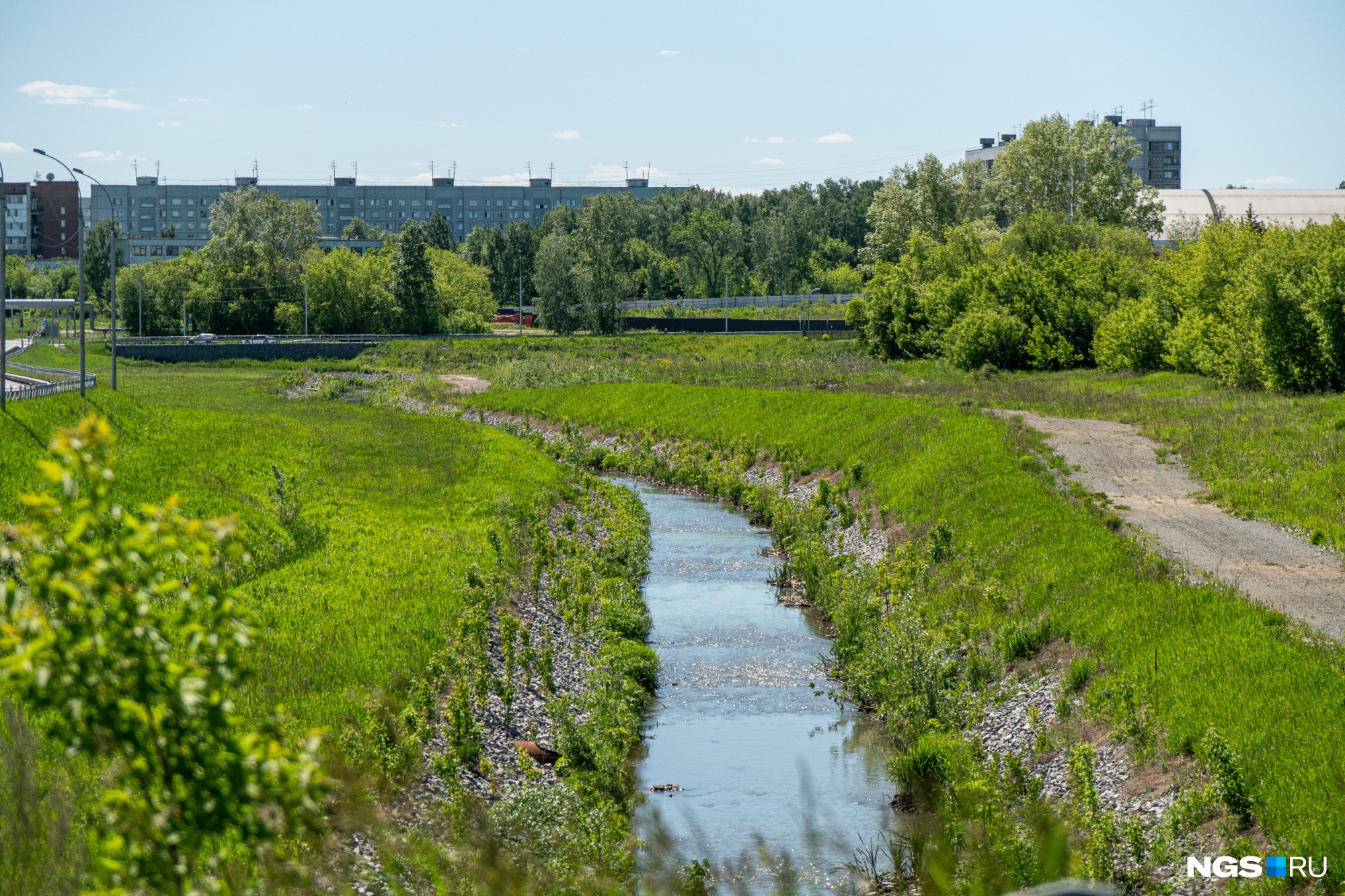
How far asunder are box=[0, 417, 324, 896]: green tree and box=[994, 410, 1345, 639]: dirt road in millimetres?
17513

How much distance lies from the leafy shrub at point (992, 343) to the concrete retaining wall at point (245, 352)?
5876cm

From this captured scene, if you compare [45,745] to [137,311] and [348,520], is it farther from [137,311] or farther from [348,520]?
[137,311]

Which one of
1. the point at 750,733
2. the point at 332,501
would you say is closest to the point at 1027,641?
the point at 750,733

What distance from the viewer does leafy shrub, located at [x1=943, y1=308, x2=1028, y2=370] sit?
6575cm

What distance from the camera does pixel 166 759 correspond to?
189 inches

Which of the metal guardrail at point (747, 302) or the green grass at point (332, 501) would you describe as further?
the metal guardrail at point (747, 302)

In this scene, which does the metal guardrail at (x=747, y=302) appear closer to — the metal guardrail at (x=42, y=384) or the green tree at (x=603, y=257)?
the green tree at (x=603, y=257)

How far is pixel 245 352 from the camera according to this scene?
10319cm

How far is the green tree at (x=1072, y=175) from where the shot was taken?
92250 millimetres

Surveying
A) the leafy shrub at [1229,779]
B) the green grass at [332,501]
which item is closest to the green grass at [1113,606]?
the leafy shrub at [1229,779]

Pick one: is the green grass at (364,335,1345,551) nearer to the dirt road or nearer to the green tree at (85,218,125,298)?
the dirt road

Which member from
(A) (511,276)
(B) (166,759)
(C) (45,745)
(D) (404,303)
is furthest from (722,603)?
(A) (511,276)

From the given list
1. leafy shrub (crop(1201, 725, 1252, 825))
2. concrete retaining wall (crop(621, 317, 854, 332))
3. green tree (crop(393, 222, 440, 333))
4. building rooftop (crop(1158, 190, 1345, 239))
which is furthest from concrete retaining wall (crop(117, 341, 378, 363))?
leafy shrub (crop(1201, 725, 1252, 825))

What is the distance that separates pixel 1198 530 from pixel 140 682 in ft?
81.3
